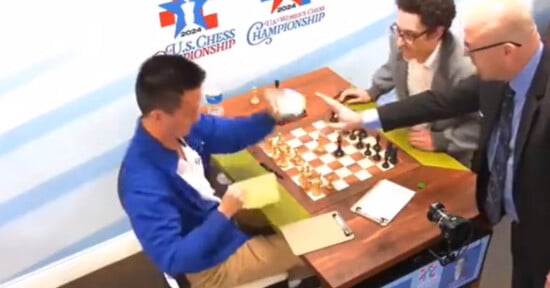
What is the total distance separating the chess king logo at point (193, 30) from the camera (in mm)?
2707

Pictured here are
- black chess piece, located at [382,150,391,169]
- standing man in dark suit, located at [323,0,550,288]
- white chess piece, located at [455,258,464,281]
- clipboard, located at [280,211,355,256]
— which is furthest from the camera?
black chess piece, located at [382,150,391,169]

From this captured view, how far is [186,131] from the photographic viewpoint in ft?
6.98

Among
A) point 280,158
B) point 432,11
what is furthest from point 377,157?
point 432,11

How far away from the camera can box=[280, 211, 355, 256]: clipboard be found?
2.14m

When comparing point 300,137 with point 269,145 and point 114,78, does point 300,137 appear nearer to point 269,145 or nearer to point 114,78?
point 269,145

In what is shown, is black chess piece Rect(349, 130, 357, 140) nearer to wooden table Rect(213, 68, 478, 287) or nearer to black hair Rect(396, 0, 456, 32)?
wooden table Rect(213, 68, 478, 287)

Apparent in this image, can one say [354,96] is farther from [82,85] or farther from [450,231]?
[82,85]

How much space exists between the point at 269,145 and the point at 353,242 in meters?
0.57

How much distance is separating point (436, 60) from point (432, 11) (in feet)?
0.65

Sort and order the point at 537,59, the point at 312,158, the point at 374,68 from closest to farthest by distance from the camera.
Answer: the point at 537,59 < the point at 312,158 < the point at 374,68

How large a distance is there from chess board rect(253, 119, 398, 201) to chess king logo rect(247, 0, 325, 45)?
0.53 m

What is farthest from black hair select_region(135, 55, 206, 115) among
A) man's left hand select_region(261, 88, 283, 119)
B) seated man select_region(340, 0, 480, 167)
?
seated man select_region(340, 0, 480, 167)

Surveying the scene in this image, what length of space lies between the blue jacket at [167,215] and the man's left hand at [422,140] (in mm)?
779

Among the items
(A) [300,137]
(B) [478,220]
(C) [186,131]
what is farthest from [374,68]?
(C) [186,131]
